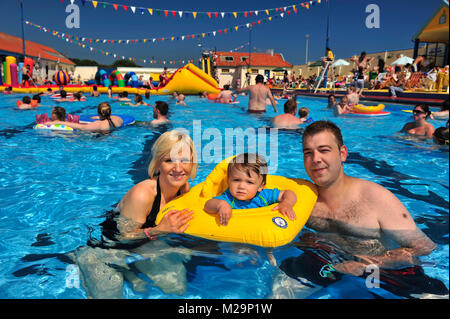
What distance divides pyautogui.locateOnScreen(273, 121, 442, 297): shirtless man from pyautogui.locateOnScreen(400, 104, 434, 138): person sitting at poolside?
538cm

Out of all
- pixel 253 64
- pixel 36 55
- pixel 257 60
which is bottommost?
pixel 36 55

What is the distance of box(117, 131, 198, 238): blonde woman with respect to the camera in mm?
2223

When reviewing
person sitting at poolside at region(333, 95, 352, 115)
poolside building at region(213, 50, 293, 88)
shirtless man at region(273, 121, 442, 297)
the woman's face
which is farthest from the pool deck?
poolside building at region(213, 50, 293, 88)

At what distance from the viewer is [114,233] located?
2.42 m

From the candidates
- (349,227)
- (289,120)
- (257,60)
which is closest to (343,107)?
(289,120)

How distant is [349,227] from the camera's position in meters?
2.28

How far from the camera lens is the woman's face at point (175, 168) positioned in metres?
2.27

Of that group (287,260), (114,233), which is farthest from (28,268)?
(287,260)

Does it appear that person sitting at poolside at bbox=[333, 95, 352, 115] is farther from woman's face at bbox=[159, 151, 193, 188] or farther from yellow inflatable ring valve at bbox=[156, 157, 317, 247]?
woman's face at bbox=[159, 151, 193, 188]

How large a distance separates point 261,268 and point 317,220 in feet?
2.07

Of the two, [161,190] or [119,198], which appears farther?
[119,198]

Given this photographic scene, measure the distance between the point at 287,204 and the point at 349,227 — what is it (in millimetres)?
506

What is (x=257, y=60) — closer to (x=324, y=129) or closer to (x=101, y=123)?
(x=101, y=123)

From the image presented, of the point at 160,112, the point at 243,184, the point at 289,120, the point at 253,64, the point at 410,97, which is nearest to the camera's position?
the point at 243,184
